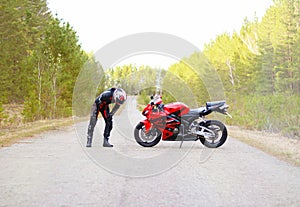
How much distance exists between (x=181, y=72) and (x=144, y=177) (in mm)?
21033

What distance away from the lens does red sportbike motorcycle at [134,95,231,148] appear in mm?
9367

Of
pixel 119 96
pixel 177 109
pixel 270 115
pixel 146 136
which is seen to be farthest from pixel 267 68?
pixel 119 96

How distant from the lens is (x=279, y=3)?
31.7 m

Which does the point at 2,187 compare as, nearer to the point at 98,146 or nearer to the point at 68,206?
the point at 68,206

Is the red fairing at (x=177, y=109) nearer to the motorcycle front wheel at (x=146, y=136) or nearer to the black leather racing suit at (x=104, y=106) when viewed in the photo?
the motorcycle front wheel at (x=146, y=136)

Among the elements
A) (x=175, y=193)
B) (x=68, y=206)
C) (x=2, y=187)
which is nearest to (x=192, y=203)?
(x=175, y=193)

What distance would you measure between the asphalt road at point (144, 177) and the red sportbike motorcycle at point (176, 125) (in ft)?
1.45

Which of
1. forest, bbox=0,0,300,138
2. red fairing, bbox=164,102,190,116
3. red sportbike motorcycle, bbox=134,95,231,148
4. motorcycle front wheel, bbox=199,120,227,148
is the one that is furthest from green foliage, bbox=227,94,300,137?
red fairing, bbox=164,102,190,116

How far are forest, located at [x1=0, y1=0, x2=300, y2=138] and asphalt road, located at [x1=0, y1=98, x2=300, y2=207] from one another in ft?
16.9

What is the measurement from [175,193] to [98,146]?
516cm

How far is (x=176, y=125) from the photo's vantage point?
→ 370 inches

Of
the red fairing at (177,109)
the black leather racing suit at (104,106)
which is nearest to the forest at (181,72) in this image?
the red fairing at (177,109)

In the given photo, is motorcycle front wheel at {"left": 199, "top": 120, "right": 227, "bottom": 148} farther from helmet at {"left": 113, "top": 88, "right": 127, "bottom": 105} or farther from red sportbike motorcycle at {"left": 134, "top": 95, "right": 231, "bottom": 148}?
helmet at {"left": 113, "top": 88, "right": 127, "bottom": 105}

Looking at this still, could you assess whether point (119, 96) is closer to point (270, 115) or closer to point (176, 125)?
point (176, 125)
